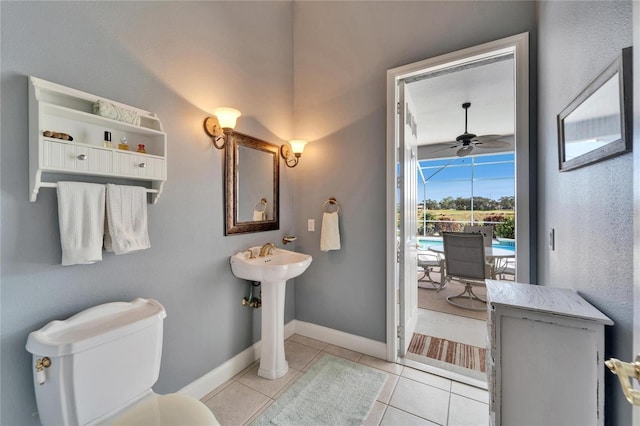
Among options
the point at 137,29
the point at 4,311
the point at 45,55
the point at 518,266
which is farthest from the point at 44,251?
the point at 518,266

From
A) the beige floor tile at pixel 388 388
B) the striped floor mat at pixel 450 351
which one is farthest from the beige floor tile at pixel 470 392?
the beige floor tile at pixel 388 388

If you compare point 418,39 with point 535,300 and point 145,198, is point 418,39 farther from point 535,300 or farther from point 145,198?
point 145,198

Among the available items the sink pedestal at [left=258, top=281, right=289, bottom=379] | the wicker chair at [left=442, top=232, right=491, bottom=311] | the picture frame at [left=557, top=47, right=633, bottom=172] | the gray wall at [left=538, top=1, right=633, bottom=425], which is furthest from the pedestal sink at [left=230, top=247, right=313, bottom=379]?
the wicker chair at [left=442, top=232, right=491, bottom=311]

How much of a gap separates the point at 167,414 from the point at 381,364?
65.7 inches

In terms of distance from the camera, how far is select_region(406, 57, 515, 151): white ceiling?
308cm

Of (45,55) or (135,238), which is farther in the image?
(135,238)

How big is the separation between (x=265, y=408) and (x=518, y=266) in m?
1.90

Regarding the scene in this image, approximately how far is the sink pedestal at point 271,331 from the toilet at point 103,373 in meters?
0.83

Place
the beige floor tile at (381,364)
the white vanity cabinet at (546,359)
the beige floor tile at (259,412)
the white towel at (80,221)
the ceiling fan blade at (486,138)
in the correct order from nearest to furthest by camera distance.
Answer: the white vanity cabinet at (546,359), the white towel at (80,221), the beige floor tile at (259,412), the beige floor tile at (381,364), the ceiling fan blade at (486,138)

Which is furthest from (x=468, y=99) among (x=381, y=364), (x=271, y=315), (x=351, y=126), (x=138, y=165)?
(x=138, y=165)

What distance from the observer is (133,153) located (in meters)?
1.37

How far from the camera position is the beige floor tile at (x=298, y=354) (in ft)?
7.23

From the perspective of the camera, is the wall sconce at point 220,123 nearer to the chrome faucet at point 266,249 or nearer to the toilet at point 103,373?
the chrome faucet at point 266,249

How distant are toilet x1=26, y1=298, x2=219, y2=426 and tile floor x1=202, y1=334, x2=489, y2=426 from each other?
2.23ft
